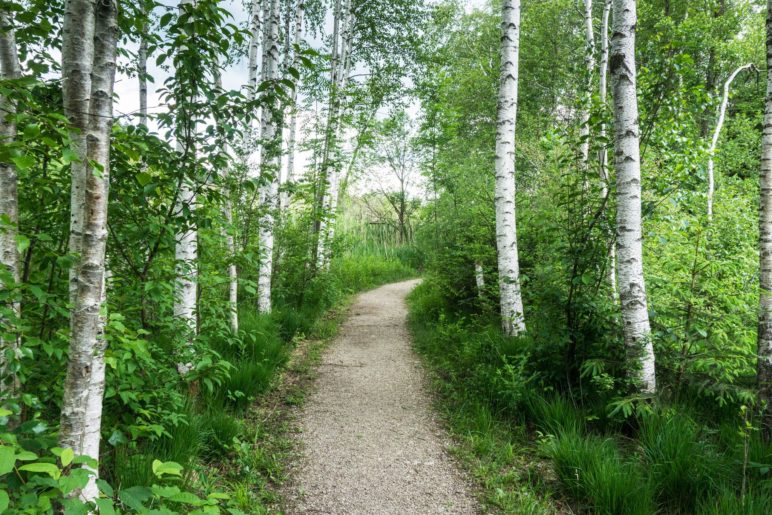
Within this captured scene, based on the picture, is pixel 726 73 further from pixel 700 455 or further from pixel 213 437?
pixel 213 437

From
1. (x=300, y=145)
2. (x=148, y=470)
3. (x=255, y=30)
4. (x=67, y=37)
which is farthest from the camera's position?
(x=300, y=145)

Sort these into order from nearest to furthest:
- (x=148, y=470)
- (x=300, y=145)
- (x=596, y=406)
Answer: (x=148, y=470) < (x=596, y=406) < (x=300, y=145)

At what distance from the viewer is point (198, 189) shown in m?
2.56

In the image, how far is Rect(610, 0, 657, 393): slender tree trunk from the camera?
3.45 meters

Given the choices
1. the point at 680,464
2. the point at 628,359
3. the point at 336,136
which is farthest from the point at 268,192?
the point at 680,464

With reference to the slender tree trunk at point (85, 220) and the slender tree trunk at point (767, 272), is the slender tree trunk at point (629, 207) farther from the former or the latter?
the slender tree trunk at point (85, 220)

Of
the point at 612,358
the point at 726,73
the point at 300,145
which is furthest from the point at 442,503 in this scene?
the point at 726,73

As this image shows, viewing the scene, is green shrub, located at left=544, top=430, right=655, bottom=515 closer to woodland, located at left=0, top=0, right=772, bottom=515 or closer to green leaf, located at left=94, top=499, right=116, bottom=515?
woodland, located at left=0, top=0, right=772, bottom=515

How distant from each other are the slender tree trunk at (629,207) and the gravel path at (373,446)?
187 cm

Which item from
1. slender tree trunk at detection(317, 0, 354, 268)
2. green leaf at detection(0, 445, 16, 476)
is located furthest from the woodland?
slender tree trunk at detection(317, 0, 354, 268)

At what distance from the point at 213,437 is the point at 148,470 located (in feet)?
2.90

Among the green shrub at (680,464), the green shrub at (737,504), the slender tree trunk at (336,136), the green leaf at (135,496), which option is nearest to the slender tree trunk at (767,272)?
the green shrub at (680,464)

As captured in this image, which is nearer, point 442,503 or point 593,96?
point 442,503

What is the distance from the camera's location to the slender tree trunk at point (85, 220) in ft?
5.61
